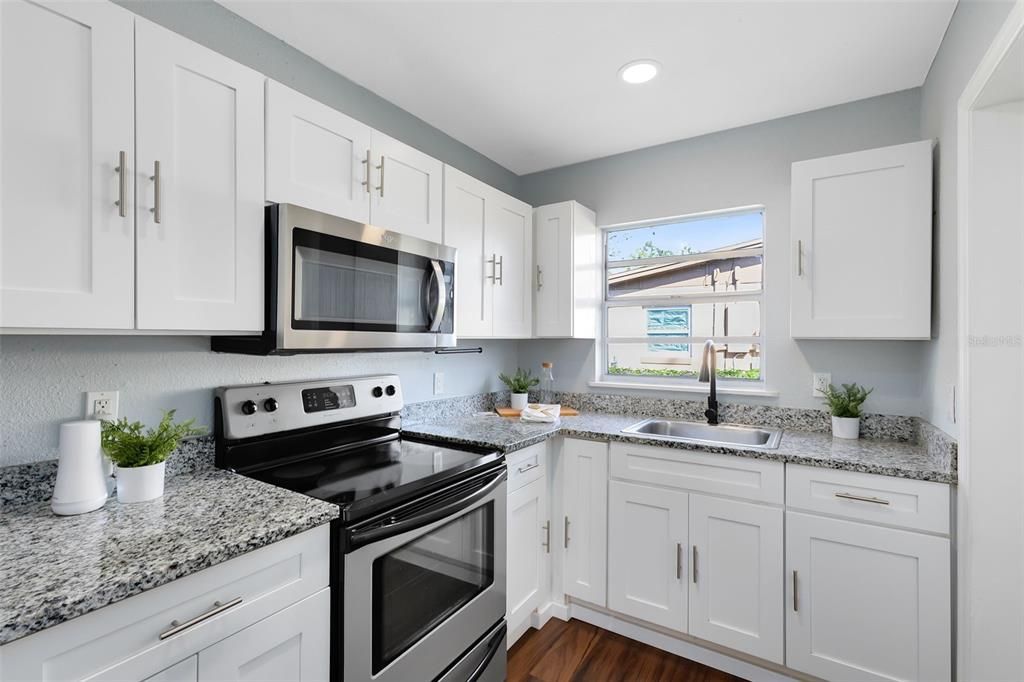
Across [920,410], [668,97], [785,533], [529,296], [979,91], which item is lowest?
[785,533]

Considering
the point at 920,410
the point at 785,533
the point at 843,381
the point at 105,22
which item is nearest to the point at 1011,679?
the point at 785,533

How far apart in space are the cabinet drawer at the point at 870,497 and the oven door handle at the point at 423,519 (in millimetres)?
1134

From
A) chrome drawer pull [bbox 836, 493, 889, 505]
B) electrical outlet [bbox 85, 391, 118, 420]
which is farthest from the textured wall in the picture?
chrome drawer pull [bbox 836, 493, 889, 505]

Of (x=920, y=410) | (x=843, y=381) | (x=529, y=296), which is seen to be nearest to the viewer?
(x=920, y=410)

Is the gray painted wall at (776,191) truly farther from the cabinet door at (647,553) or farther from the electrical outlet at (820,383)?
the cabinet door at (647,553)

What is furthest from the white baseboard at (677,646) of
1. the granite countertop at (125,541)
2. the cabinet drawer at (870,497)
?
the granite countertop at (125,541)

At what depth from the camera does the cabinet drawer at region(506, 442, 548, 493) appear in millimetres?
2027

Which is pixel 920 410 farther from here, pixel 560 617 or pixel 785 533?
pixel 560 617

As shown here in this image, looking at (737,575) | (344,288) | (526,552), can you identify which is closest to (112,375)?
(344,288)

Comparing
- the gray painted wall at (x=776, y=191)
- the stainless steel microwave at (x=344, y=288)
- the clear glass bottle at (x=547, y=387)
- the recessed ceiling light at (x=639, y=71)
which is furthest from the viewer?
the clear glass bottle at (x=547, y=387)

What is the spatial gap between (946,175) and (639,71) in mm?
1175

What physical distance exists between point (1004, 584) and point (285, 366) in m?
2.40

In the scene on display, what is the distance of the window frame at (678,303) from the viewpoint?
8.19 ft

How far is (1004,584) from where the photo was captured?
139 centimetres
